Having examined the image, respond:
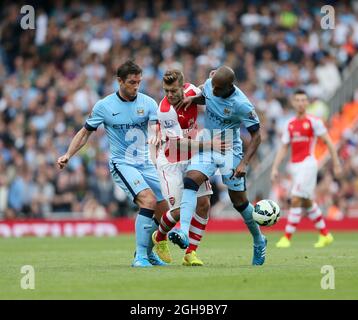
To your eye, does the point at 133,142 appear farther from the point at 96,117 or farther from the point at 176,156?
the point at 176,156

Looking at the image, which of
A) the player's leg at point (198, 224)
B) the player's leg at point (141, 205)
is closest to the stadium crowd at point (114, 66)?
the player's leg at point (198, 224)

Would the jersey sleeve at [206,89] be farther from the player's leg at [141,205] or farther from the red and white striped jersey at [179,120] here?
the player's leg at [141,205]

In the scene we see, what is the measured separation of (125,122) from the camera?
42.0 ft

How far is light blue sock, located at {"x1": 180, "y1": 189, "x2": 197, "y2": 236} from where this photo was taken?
12.3 m

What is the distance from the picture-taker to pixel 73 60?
3016 centimetres

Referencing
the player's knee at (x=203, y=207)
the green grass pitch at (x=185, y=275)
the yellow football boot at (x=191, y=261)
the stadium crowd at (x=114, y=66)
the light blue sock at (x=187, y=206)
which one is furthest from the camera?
the stadium crowd at (x=114, y=66)

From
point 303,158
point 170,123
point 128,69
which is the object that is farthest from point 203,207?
point 303,158

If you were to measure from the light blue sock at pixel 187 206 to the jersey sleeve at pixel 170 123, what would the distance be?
88 cm

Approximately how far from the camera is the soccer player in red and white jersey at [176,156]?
12.7m

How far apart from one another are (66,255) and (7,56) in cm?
1602

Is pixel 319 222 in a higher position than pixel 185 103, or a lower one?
lower

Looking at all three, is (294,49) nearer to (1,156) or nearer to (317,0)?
(317,0)

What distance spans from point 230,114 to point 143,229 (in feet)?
5.73

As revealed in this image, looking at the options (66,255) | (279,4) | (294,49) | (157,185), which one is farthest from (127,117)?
(279,4)
